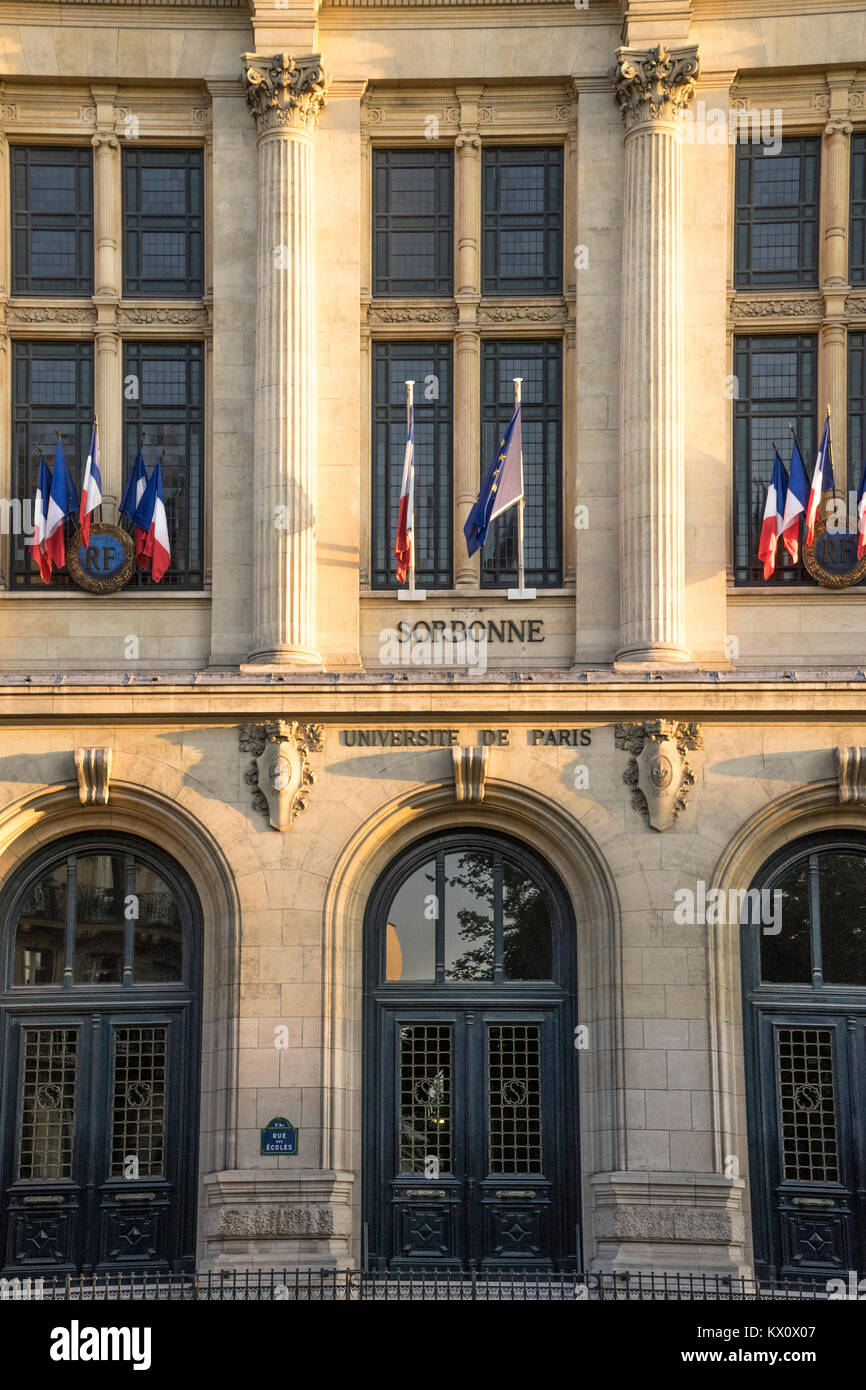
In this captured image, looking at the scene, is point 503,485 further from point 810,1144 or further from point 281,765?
point 810,1144

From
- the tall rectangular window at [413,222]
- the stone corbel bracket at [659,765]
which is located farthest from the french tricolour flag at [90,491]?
the stone corbel bracket at [659,765]

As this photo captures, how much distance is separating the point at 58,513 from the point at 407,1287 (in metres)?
13.3

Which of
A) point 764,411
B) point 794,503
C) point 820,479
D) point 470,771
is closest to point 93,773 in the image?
point 470,771

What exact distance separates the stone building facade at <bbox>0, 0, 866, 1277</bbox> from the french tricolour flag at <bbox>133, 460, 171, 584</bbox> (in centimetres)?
59

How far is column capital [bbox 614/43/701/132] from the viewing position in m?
33.9

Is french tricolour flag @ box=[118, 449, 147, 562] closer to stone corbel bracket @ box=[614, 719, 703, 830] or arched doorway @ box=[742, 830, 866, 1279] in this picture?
Result: stone corbel bracket @ box=[614, 719, 703, 830]

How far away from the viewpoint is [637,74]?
33906 millimetres

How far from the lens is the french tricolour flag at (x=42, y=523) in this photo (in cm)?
3372

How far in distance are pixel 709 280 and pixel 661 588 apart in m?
5.38

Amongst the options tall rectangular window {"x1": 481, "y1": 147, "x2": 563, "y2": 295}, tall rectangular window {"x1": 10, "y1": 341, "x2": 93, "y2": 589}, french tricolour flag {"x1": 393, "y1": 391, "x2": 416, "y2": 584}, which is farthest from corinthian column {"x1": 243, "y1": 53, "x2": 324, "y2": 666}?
tall rectangular window {"x1": 10, "y1": 341, "x2": 93, "y2": 589}

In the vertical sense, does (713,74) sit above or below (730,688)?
above

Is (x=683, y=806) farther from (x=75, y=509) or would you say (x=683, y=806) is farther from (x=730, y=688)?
(x=75, y=509)

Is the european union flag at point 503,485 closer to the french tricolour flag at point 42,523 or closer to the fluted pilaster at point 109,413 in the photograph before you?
the fluted pilaster at point 109,413
